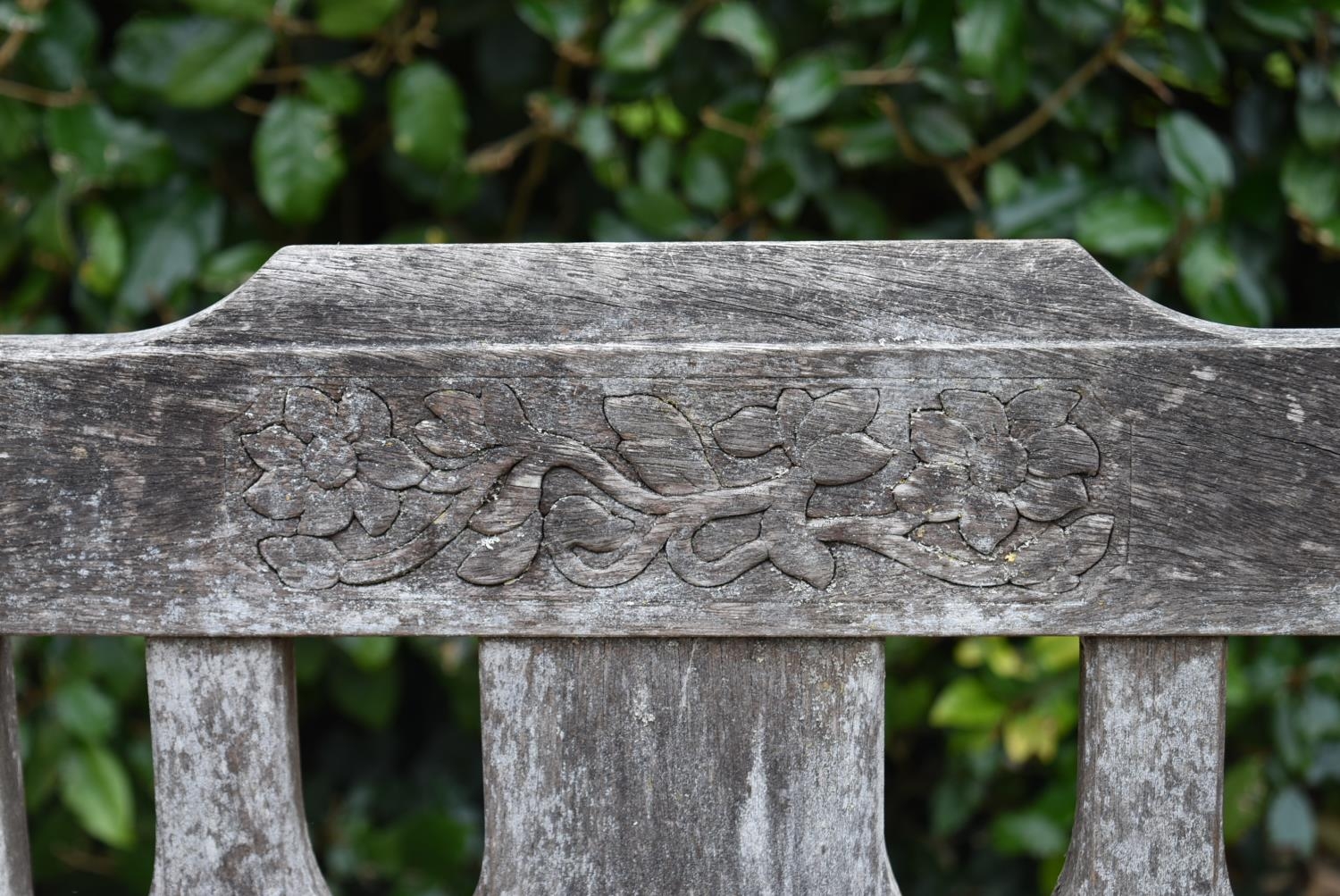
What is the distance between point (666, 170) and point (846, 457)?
1.89 ft

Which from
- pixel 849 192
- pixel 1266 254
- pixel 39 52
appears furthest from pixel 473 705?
pixel 1266 254

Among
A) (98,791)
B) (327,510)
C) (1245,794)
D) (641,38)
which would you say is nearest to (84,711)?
(98,791)

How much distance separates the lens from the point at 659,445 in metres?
0.60

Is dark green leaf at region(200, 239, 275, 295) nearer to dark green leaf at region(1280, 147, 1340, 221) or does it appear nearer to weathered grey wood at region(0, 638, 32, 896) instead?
weathered grey wood at region(0, 638, 32, 896)

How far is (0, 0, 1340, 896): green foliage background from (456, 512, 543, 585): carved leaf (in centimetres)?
48

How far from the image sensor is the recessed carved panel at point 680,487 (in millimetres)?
589

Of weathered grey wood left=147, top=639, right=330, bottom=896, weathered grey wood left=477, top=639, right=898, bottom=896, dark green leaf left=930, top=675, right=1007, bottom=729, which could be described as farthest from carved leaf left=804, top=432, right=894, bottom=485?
dark green leaf left=930, top=675, right=1007, bottom=729

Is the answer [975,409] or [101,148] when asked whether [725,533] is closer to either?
[975,409]

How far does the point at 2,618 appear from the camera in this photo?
0.62 metres

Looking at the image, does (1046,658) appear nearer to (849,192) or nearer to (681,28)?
(849,192)

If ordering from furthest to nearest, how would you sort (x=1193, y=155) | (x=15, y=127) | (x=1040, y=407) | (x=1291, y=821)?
(x=1291, y=821), (x=15, y=127), (x=1193, y=155), (x=1040, y=407)

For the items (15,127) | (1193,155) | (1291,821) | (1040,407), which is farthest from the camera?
(1291,821)

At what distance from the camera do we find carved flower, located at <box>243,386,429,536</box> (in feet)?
1.95

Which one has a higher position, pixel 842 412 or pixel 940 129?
pixel 940 129
